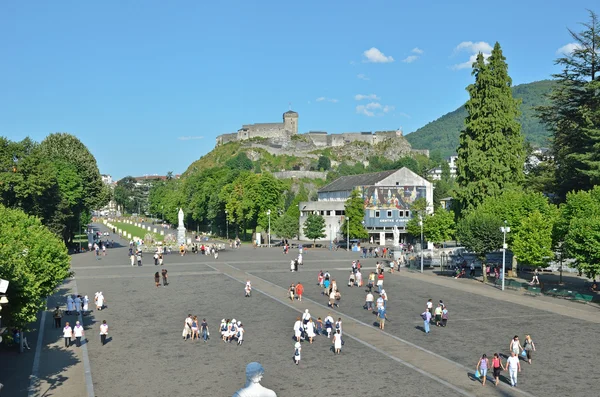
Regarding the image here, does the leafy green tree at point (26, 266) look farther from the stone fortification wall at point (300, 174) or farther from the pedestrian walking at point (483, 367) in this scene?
the stone fortification wall at point (300, 174)

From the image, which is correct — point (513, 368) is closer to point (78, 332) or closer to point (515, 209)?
point (78, 332)

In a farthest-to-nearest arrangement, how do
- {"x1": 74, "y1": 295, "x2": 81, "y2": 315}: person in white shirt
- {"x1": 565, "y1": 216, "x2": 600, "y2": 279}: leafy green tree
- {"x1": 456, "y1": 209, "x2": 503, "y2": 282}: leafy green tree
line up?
{"x1": 456, "y1": 209, "x2": 503, "y2": 282}: leafy green tree
{"x1": 565, "y1": 216, "x2": 600, "y2": 279}: leafy green tree
{"x1": 74, "y1": 295, "x2": 81, "y2": 315}: person in white shirt

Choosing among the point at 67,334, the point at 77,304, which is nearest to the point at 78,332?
the point at 67,334

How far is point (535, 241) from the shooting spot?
1567 inches

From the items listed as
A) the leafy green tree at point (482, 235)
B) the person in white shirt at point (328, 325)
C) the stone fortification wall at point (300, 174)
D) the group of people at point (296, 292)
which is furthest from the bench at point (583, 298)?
the stone fortification wall at point (300, 174)

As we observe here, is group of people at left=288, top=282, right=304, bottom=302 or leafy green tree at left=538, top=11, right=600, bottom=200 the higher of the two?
leafy green tree at left=538, top=11, right=600, bottom=200

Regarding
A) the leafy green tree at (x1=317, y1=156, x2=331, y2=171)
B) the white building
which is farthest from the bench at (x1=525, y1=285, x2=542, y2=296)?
the leafy green tree at (x1=317, y1=156, x2=331, y2=171)

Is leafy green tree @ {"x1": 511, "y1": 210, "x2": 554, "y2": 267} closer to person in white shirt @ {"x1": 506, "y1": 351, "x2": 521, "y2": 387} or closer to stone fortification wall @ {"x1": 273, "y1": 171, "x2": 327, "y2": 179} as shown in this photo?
person in white shirt @ {"x1": 506, "y1": 351, "x2": 521, "y2": 387}

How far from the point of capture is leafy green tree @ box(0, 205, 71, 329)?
2112 centimetres

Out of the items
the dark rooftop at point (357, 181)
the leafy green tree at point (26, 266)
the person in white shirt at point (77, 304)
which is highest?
the dark rooftop at point (357, 181)

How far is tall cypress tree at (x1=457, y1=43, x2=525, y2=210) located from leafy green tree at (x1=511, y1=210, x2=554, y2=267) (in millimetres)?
12988

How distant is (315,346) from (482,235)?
882 inches

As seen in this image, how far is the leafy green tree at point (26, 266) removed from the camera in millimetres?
21125

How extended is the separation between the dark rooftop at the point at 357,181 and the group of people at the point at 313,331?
6328cm
